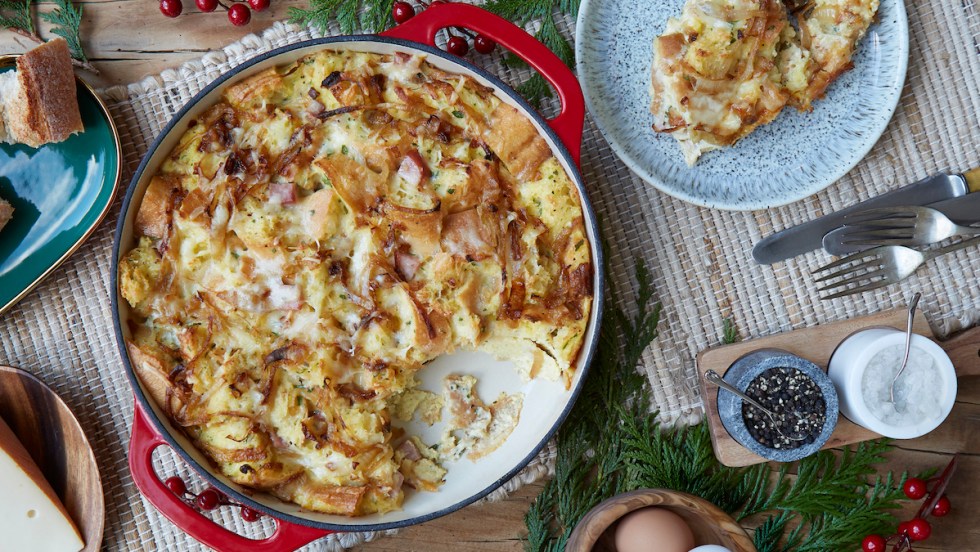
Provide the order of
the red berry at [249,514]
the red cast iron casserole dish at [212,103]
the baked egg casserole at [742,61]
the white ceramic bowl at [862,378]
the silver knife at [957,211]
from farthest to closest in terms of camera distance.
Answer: the red berry at [249,514] < the silver knife at [957,211] < the white ceramic bowl at [862,378] < the baked egg casserole at [742,61] < the red cast iron casserole dish at [212,103]

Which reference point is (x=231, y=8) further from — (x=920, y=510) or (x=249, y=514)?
(x=920, y=510)

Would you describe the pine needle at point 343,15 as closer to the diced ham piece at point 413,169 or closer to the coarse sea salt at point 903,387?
the diced ham piece at point 413,169

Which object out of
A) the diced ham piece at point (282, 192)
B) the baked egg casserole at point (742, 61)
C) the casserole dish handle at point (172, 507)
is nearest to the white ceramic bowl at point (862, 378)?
Answer: the baked egg casserole at point (742, 61)

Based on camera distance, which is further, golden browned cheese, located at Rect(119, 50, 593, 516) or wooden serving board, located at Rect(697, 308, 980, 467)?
wooden serving board, located at Rect(697, 308, 980, 467)

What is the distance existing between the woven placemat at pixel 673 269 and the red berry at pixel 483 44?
0.21 feet

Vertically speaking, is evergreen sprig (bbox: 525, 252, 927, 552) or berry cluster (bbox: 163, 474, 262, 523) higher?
evergreen sprig (bbox: 525, 252, 927, 552)

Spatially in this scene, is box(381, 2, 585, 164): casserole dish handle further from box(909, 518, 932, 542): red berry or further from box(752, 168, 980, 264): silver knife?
box(909, 518, 932, 542): red berry

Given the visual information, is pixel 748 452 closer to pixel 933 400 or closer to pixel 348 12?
pixel 933 400

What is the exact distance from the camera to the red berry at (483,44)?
9.60ft

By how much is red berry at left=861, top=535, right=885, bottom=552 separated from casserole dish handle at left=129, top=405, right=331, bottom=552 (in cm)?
214

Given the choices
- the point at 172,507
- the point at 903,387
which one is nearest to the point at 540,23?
the point at 903,387

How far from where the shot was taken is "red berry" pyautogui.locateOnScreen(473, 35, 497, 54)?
2.93m

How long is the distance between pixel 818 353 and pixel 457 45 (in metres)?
1.87

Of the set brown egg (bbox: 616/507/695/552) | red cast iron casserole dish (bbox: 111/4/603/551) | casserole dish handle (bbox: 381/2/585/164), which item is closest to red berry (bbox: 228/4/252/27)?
red cast iron casserole dish (bbox: 111/4/603/551)
